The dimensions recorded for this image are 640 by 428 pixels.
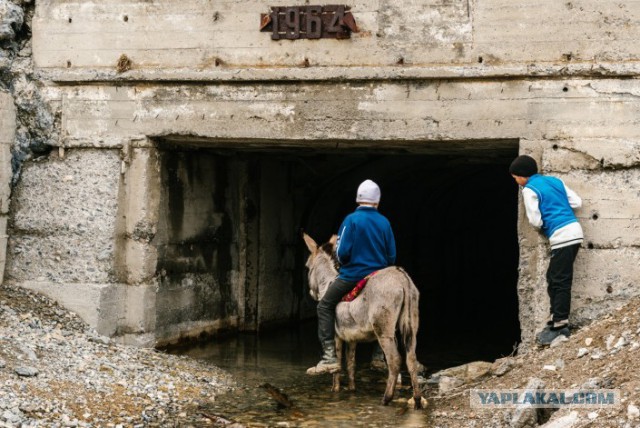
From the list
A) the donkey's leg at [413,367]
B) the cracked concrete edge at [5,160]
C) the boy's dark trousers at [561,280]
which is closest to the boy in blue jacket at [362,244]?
the donkey's leg at [413,367]

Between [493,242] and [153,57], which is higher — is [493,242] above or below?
below

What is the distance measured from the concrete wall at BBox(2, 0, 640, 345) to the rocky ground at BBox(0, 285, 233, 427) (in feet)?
1.86

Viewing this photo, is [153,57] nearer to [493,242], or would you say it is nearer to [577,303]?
[577,303]

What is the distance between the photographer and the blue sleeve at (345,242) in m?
8.85

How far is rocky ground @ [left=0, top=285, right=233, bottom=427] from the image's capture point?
7695 millimetres

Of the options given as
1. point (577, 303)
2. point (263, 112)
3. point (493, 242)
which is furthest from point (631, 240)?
point (493, 242)

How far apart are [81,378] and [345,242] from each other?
2.68 meters

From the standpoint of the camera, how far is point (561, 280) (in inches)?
358

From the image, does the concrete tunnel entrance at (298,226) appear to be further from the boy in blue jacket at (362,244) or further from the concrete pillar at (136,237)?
the boy in blue jacket at (362,244)

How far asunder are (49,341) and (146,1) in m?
3.91

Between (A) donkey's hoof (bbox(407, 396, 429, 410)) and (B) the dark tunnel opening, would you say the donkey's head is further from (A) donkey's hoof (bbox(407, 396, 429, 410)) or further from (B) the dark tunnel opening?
(B) the dark tunnel opening

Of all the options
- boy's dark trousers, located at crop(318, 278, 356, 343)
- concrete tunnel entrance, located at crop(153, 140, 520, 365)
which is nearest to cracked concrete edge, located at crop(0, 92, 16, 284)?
concrete tunnel entrance, located at crop(153, 140, 520, 365)

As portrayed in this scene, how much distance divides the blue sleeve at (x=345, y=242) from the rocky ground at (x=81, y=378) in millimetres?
1805

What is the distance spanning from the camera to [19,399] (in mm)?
7621
